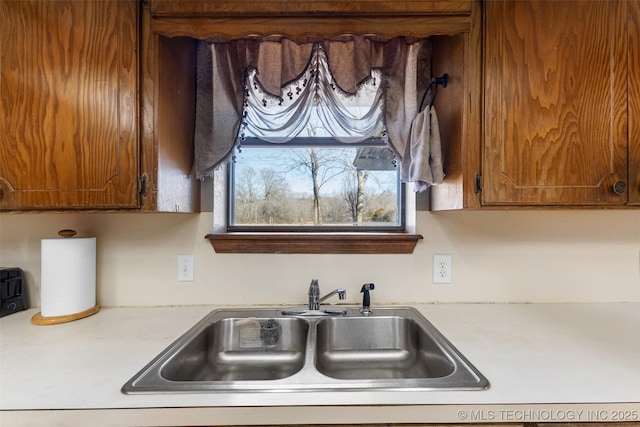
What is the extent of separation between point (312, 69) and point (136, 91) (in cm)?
68

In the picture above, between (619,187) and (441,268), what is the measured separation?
0.66m

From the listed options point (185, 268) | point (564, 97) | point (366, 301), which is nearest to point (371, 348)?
point (366, 301)

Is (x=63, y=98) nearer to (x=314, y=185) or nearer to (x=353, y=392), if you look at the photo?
(x=314, y=185)

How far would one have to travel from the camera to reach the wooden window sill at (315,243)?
52.4 inches

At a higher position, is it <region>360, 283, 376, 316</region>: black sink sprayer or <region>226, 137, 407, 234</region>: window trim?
<region>226, 137, 407, 234</region>: window trim

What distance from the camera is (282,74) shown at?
1.28m

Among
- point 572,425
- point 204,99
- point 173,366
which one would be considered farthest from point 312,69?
point 572,425

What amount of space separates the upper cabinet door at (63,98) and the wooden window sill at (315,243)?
20.0 inches

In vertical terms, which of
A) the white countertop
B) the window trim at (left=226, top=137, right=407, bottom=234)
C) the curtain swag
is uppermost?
the curtain swag

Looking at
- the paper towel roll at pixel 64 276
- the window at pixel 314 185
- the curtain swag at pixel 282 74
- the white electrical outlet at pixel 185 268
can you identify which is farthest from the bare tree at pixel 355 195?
the paper towel roll at pixel 64 276

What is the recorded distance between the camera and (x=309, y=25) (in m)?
1.03

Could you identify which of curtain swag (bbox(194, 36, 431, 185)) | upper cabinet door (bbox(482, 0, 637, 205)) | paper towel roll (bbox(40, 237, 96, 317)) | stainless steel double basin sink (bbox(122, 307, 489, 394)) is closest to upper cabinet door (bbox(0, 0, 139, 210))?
paper towel roll (bbox(40, 237, 96, 317))

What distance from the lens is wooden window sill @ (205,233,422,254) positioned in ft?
4.37

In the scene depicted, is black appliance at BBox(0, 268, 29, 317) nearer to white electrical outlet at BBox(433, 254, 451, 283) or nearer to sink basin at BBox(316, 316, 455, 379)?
sink basin at BBox(316, 316, 455, 379)
